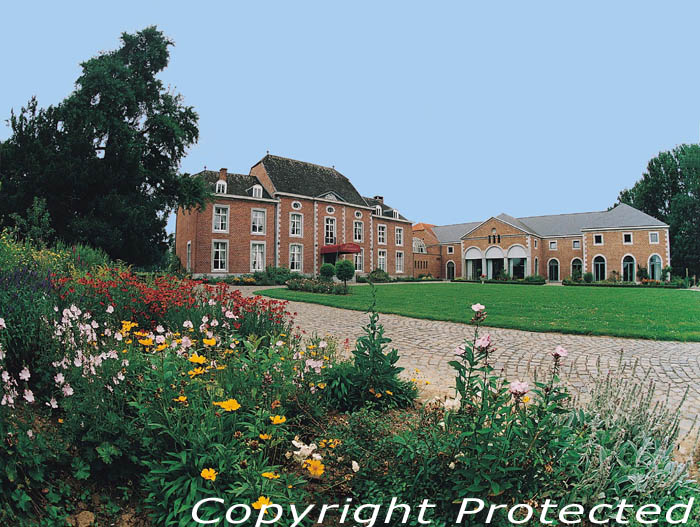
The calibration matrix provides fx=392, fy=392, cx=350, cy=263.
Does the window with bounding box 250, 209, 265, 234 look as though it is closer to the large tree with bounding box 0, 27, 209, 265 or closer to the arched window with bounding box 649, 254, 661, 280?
the large tree with bounding box 0, 27, 209, 265

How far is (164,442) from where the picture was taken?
2.32m

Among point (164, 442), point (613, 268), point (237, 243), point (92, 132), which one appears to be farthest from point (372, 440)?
point (613, 268)

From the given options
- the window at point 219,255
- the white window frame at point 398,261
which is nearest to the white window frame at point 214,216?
the window at point 219,255

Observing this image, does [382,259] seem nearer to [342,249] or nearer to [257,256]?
[342,249]

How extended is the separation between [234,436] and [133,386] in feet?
3.20

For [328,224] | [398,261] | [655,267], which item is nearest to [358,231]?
[328,224]

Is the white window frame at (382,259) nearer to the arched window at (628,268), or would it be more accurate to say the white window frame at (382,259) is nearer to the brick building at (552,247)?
the brick building at (552,247)

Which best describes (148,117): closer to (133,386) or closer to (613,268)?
(133,386)

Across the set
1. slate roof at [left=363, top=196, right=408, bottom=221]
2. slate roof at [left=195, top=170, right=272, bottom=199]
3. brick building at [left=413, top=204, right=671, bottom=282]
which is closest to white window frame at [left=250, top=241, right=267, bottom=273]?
slate roof at [left=195, top=170, right=272, bottom=199]

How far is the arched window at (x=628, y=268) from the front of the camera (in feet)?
130

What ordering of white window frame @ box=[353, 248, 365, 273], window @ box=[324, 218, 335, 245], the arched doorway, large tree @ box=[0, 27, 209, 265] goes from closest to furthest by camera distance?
large tree @ box=[0, 27, 209, 265] → window @ box=[324, 218, 335, 245] → white window frame @ box=[353, 248, 365, 273] → the arched doorway

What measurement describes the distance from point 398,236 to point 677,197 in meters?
32.2

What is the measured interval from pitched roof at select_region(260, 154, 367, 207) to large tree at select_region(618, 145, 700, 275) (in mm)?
35161

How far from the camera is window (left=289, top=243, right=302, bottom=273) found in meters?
32.3
